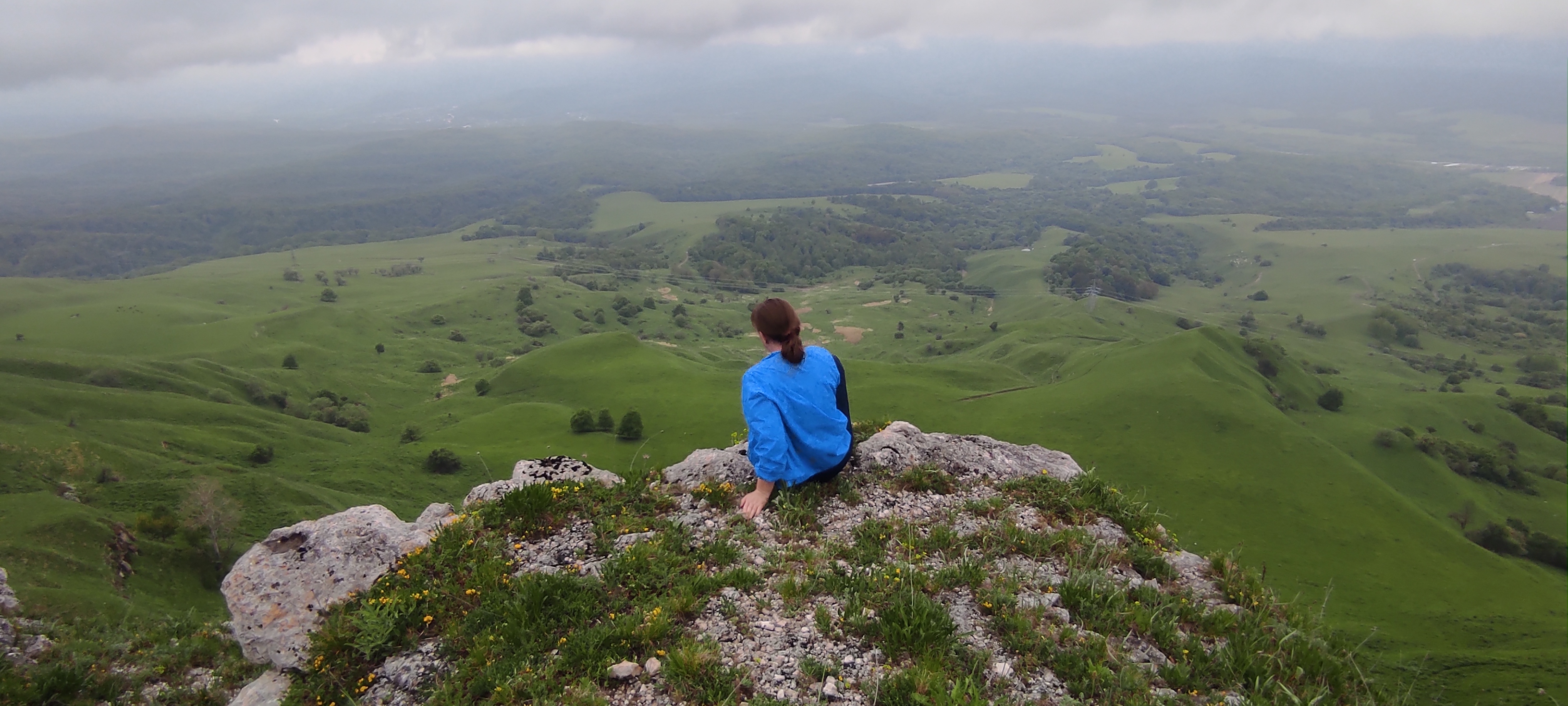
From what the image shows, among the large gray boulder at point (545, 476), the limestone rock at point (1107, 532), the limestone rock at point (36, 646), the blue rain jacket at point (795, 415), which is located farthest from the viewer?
the limestone rock at point (36, 646)

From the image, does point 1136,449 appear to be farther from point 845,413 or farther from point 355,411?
point 355,411

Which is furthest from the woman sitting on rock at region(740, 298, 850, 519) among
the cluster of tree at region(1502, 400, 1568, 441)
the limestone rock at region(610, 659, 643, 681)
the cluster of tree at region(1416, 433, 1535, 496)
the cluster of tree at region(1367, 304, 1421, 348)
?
the cluster of tree at region(1367, 304, 1421, 348)

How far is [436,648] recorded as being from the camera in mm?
6629

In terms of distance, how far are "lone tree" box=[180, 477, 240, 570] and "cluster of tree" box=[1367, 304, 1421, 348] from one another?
20821cm

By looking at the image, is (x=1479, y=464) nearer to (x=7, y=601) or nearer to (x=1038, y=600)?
(x=1038, y=600)

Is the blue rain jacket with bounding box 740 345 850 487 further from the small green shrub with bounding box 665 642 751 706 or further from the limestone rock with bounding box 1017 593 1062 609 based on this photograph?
the limestone rock with bounding box 1017 593 1062 609

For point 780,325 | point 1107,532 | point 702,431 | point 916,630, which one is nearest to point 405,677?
point 916,630

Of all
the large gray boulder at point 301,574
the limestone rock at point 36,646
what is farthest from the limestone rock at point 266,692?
the limestone rock at point 36,646

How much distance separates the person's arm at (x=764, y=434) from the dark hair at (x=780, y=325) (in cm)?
63

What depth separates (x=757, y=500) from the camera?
8.61 m

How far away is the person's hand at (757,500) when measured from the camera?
28.2 ft

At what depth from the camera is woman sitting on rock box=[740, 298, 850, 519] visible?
7.86m

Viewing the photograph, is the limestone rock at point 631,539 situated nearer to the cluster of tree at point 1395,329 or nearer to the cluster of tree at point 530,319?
the cluster of tree at point 530,319

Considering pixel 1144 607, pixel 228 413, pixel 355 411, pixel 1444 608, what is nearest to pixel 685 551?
pixel 1144 607
